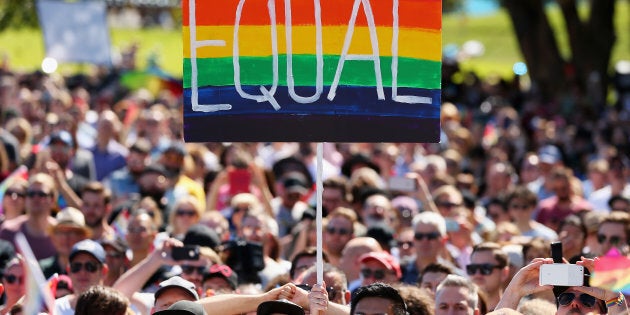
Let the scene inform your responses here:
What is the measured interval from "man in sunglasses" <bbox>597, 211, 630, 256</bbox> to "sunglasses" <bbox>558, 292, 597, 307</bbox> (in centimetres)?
308

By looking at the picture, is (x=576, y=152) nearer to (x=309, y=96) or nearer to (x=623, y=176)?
(x=623, y=176)

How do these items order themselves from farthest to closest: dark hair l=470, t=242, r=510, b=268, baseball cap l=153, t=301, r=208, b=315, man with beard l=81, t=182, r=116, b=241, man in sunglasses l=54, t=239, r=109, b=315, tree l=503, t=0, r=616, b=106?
tree l=503, t=0, r=616, b=106 < man with beard l=81, t=182, r=116, b=241 < dark hair l=470, t=242, r=510, b=268 < man in sunglasses l=54, t=239, r=109, b=315 < baseball cap l=153, t=301, r=208, b=315

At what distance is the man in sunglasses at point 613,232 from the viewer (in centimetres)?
931

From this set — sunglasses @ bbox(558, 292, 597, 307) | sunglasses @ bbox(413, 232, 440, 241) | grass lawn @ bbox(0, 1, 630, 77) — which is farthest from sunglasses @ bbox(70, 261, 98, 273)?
grass lawn @ bbox(0, 1, 630, 77)

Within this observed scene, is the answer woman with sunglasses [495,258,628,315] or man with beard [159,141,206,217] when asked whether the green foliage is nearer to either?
man with beard [159,141,206,217]

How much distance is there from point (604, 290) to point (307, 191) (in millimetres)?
6354

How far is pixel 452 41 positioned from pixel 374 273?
53.6 metres

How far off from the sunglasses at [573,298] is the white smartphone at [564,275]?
27 centimetres

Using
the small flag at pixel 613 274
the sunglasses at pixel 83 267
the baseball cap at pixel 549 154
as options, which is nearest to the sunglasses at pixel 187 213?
the sunglasses at pixel 83 267

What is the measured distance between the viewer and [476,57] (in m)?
53.0

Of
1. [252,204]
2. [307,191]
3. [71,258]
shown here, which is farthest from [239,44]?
[307,191]

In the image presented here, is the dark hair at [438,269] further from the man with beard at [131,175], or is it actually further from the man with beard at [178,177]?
the man with beard at [131,175]

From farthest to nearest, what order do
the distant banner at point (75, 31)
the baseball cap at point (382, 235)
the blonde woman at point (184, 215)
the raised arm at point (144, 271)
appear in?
the distant banner at point (75, 31) → the blonde woman at point (184, 215) → the baseball cap at point (382, 235) → the raised arm at point (144, 271)

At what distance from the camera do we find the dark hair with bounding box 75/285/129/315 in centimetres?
670
